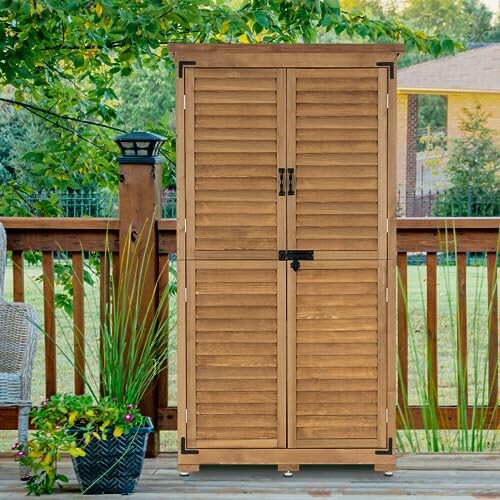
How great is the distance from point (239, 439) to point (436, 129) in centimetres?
2035

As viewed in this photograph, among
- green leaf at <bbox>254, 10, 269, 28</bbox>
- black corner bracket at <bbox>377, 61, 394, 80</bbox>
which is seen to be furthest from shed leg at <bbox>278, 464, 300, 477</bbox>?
green leaf at <bbox>254, 10, 269, 28</bbox>

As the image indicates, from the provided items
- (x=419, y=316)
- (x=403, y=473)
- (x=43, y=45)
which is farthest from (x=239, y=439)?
(x=419, y=316)

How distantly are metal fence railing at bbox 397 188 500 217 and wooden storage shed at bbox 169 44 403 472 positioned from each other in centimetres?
904

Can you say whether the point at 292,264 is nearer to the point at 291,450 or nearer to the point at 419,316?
the point at 291,450

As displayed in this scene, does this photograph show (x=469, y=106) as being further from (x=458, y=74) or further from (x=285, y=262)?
(x=285, y=262)

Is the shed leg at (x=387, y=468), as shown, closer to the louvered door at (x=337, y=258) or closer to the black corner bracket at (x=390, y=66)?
the louvered door at (x=337, y=258)

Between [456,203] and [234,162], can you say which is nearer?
[234,162]

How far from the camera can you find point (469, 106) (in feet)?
62.6

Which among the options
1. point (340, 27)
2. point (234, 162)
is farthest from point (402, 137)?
point (234, 162)

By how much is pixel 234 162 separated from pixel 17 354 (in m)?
1.17

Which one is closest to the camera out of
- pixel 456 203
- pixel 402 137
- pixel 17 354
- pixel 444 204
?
pixel 17 354

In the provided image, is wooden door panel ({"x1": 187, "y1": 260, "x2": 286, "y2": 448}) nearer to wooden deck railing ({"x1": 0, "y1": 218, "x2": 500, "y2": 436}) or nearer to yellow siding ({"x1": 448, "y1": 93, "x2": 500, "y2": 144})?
wooden deck railing ({"x1": 0, "y1": 218, "x2": 500, "y2": 436})

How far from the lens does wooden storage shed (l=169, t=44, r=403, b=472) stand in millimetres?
3768

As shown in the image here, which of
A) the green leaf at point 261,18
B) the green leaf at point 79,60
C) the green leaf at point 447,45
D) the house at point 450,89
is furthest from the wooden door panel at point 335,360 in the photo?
the house at point 450,89
